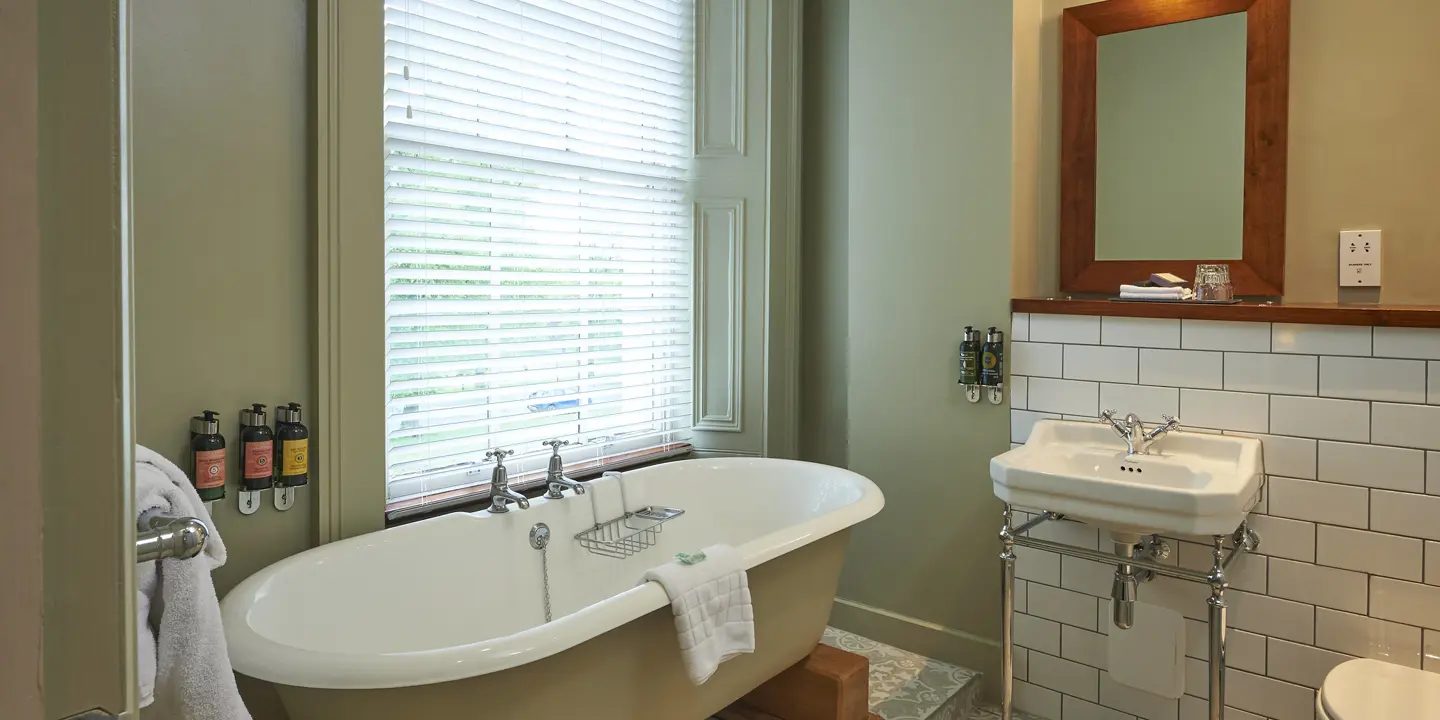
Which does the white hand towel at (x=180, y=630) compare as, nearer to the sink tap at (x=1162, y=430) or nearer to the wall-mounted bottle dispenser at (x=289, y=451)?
the wall-mounted bottle dispenser at (x=289, y=451)

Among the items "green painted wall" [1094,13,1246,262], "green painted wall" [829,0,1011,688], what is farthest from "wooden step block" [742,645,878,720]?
"green painted wall" [1094,13,1246,262]

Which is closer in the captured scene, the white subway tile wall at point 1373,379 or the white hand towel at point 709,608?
the white hand towel at point 709,608

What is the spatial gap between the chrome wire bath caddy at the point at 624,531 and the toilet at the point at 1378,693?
1.62 metres

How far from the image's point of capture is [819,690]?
2355 mm

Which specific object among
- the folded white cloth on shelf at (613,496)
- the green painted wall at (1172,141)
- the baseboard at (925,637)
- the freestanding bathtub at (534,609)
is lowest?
the baseboard at (925,637)

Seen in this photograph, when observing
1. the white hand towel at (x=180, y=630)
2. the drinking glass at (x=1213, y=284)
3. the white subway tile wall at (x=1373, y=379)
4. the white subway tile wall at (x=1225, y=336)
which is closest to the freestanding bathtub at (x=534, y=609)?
the white hand towel at (x=180, y=630)

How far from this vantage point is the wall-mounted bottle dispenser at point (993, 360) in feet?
8.90

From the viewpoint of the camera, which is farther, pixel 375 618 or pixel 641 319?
pixel 641 319

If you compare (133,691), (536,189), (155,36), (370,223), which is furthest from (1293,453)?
(155,36)

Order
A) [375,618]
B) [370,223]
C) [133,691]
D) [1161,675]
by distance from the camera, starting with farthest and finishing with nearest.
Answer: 1. [1161,675]
2. [370,223]
3. [375,618]
4. [133,691]

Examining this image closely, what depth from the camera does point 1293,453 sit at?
2.26 metres

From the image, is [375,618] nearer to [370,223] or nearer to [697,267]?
[370,223]

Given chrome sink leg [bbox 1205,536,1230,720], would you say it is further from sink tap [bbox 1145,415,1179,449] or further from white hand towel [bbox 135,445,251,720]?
white hand towel [bbox 135,445,251,720]

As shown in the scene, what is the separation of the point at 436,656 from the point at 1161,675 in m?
1.95
